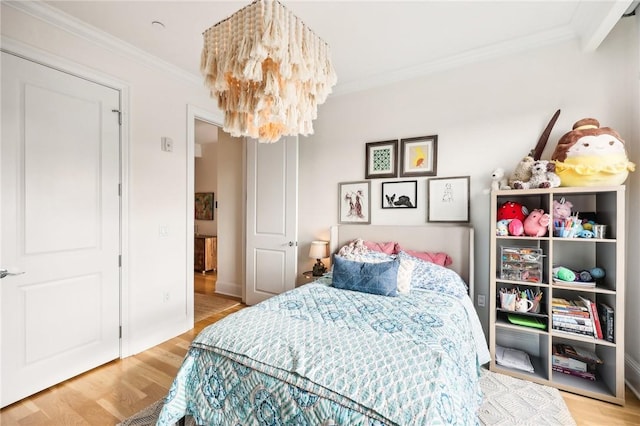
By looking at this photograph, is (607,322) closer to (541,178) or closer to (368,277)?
(541,178)

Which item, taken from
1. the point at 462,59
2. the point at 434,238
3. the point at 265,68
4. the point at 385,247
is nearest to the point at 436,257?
the point at 434,238

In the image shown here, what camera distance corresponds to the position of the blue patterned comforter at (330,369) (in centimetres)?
103

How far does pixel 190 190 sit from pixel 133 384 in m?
1.75

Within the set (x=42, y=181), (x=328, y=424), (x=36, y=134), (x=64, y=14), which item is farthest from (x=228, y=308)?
(x=64, y=14)

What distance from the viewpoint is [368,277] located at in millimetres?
2129

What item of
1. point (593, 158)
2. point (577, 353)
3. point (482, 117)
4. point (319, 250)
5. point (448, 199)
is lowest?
point (577, 353)

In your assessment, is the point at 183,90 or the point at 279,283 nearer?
the point at 183,90

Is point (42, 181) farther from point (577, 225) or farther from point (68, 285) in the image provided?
point (577, 225)

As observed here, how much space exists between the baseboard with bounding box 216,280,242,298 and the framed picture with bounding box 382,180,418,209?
2.49m

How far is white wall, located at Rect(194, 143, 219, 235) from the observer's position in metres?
6.13

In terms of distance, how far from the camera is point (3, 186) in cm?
179

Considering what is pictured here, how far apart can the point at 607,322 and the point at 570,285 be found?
0.31 meters

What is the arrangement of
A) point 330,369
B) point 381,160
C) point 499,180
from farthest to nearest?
point 381,160
point 499,180
point 330,369

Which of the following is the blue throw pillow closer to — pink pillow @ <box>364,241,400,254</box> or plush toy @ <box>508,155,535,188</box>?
pink pillow @ <box>364,241,400,254</box>
